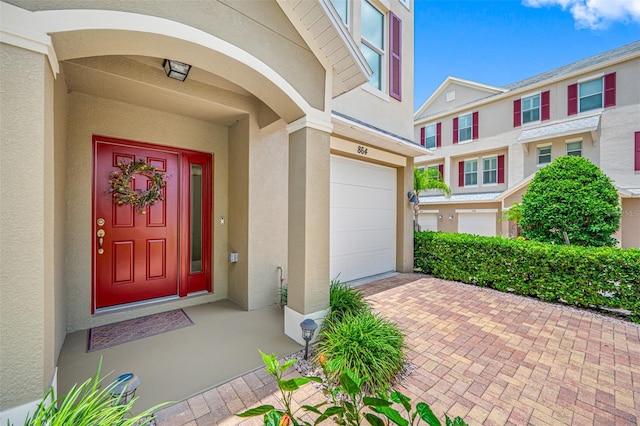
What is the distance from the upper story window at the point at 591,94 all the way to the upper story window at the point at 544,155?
1.69 metres

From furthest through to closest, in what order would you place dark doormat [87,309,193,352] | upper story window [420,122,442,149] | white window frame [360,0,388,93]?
upper story window [420,122,442,149] → white window frame [360,0,388,93] → dark doormat [87,309,193,352]

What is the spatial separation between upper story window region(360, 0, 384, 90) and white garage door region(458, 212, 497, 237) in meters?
10.9

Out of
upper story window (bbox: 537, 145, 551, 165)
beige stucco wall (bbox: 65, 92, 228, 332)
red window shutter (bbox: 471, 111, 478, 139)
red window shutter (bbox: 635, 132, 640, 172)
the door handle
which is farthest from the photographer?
red window shutter (bbox: 471, 111, 478, 139)

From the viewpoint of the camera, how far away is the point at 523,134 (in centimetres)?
1342

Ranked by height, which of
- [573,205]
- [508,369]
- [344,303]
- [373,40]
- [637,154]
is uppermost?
[373,40]

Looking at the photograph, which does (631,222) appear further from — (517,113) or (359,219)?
(359,219)

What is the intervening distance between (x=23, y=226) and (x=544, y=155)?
690 inches

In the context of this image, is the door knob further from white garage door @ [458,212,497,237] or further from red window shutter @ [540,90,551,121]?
red window shutter @ [540,90,551,121]

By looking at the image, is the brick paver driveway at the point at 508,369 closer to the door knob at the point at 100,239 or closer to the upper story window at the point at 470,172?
the door knob at the point at 100,239

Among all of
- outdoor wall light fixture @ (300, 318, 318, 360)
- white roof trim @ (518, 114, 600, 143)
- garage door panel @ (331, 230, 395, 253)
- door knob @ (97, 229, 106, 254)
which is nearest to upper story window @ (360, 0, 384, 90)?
garage door panel @ (331, 230, 395, 253)

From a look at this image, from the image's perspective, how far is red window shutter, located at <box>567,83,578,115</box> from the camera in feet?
39.7

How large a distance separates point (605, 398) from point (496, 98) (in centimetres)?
1591

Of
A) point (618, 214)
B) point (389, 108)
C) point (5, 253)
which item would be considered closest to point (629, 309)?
point (618, 214)

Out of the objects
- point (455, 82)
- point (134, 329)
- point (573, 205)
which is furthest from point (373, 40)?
point (455, 82)
